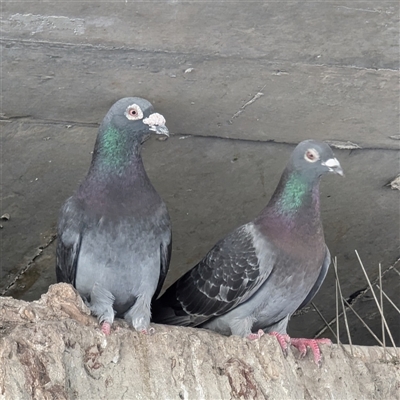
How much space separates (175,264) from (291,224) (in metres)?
1.87

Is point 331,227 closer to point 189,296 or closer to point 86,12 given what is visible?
point 189,296

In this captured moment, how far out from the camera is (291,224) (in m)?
4.53

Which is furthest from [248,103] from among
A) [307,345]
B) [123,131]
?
[307,345]

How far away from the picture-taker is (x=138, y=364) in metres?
3.76

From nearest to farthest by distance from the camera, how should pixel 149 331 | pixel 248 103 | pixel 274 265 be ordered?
pixel 149 331 < pixel 274 265 < pixel 248 103

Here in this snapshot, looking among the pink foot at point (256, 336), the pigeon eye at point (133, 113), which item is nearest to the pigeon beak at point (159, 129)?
the pigeon eye at point (133, 113)

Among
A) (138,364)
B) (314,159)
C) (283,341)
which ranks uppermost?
(314,159)

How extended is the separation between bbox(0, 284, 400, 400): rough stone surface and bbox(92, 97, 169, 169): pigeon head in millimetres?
863

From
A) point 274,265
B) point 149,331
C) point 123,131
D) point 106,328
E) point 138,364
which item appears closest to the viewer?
point 138,364

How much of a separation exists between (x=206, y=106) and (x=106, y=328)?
1587mm

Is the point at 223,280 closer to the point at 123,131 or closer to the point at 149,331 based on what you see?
the point at 149,331

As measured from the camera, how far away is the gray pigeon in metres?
4.26

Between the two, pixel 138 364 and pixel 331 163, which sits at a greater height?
pixel 331 163

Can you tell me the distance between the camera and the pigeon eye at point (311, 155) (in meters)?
4.47
